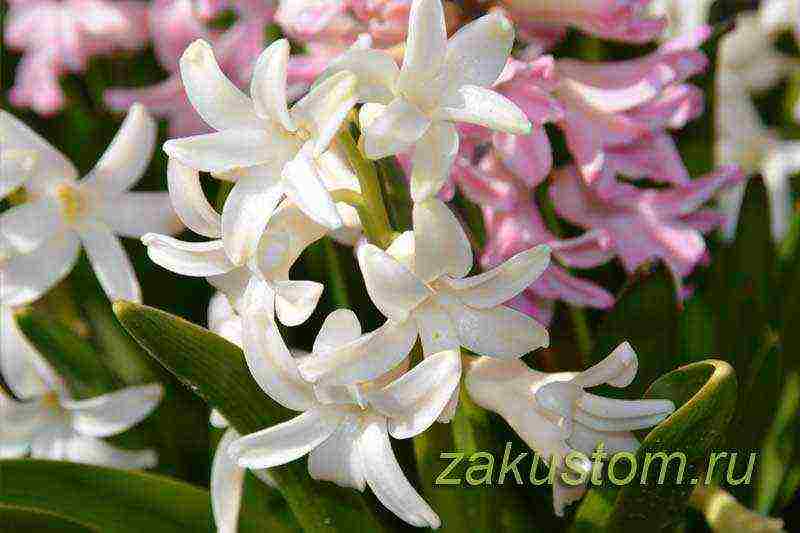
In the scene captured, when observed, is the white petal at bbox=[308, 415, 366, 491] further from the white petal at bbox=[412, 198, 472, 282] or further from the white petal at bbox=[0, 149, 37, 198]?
the white petal at bbox=[0, 149, 37, 198]

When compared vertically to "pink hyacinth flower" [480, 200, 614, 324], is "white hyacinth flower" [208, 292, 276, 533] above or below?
below

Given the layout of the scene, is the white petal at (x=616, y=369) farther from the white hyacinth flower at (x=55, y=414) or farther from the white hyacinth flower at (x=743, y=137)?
the white hyacinth flower at (x=743, y=137)

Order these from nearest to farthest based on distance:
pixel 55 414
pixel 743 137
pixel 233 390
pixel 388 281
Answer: pixel 388 281, pixel 233 390, pixel 55 414, pixel 743 137

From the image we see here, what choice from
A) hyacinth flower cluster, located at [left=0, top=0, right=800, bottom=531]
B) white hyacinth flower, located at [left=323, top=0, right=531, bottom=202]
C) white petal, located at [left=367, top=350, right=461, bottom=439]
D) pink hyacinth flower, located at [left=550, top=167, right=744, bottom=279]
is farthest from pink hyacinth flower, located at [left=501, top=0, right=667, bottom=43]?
white petal, located at [left=367, top=350, right=461, bottom=439]

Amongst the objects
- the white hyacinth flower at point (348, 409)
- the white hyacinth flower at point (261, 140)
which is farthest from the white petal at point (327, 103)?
the white hyacinth flower at point (348, 409)

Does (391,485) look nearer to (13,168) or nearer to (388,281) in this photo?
(388,281)

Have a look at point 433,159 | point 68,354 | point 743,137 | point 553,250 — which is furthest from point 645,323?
point 743,137

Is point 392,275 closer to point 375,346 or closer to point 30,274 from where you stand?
point 375,346

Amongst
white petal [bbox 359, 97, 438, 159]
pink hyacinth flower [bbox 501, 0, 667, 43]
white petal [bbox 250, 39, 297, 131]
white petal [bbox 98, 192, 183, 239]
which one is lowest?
white petal [bbox 98, 192, 183, 239]
